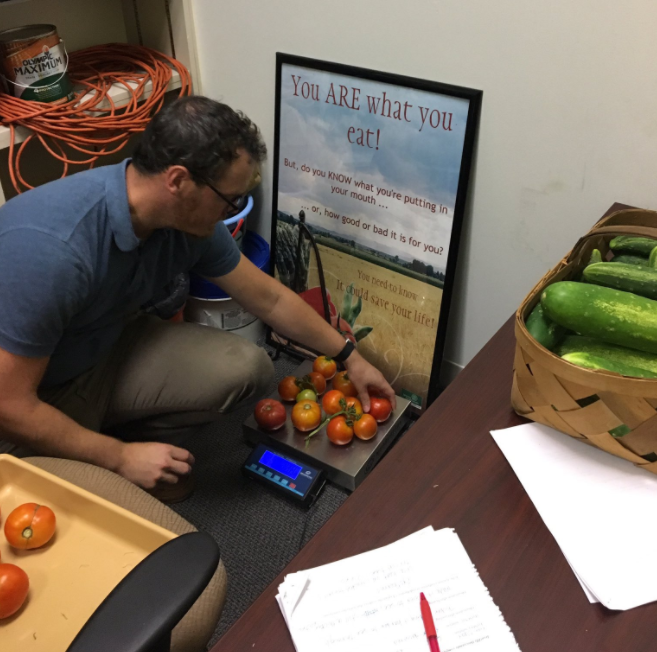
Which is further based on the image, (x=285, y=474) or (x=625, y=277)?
(x=285, y=474)

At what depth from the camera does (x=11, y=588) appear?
2.44 feet

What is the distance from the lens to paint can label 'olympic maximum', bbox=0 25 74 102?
143cm

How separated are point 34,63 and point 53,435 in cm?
94

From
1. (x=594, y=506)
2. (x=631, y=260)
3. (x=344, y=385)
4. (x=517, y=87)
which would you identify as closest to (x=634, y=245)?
(x=631, y=260)

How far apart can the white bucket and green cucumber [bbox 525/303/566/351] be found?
127cm

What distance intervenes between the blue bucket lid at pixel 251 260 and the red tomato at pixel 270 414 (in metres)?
0.42

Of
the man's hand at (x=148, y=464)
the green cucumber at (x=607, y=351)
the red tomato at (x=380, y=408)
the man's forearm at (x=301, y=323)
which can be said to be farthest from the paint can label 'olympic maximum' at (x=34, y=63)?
the green cucumber at (x=607, y=351)

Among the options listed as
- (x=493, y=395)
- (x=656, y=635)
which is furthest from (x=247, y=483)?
(x=656, y=635)

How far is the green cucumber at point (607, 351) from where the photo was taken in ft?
2.26

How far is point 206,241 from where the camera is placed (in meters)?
1.37

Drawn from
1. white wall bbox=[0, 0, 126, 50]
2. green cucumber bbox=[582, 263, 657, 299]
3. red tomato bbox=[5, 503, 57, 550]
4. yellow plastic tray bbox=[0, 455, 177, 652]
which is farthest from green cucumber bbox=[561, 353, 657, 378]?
white wall bbox=[0, 0, 126, 50]

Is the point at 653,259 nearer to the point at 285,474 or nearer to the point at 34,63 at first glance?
the point at 285,474

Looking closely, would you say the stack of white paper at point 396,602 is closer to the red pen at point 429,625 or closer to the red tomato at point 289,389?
the red pen at point 429,625

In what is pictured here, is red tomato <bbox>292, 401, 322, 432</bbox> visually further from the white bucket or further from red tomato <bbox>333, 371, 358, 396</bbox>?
the white bucket
